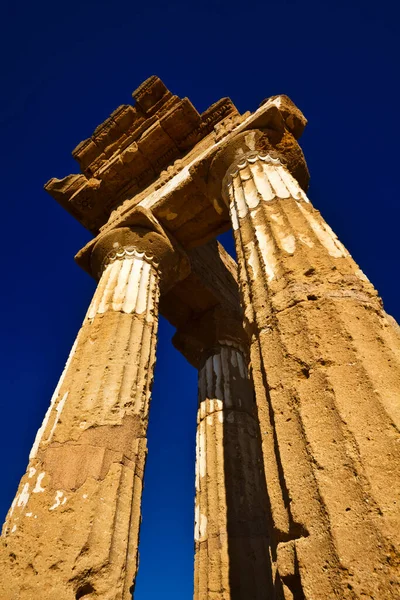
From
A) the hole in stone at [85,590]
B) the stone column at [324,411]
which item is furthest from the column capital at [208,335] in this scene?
the hole in stone at [85,590]

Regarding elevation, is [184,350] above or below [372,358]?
above

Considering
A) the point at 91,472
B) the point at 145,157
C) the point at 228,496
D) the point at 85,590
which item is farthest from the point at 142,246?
the point at 85,590

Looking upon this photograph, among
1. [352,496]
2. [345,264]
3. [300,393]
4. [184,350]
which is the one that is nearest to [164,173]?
[184,350]

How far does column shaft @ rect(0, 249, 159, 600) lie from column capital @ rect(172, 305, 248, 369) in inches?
116

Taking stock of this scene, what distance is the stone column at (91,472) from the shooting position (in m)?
2.83

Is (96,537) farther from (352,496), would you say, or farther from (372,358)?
(372,358)

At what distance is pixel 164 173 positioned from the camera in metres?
7.43

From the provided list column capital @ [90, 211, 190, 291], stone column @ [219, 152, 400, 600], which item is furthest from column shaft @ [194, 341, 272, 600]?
column capital @ [90, 211, 190, 291]

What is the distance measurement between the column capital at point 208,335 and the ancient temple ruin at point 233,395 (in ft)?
0.15

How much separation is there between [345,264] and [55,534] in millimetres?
2960

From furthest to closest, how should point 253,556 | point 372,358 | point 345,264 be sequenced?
point 253,556 < point 345,264 < point 372,358

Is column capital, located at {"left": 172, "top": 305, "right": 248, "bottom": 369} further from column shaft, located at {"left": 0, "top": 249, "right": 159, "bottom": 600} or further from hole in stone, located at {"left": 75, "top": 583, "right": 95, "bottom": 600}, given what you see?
hole in stone, located at {"left": 75, "top": 583, "right": 95, "bottom": 600}

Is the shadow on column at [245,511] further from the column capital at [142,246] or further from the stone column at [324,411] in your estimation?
the column capital at [142,246]

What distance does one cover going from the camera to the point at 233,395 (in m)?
6.69
